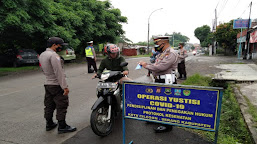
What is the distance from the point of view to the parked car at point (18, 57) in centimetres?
1299

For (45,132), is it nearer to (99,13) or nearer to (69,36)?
(69,36)

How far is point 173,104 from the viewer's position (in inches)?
94.7

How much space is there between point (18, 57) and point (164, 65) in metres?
12.6

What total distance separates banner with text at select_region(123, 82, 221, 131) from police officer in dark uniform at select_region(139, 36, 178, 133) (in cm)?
81

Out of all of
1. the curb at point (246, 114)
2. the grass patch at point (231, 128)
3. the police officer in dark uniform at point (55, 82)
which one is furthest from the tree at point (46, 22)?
the curb at point (246, 114)

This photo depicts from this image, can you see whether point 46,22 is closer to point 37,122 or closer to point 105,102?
point 37,122

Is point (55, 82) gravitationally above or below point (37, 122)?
above

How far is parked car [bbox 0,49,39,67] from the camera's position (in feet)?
42.6

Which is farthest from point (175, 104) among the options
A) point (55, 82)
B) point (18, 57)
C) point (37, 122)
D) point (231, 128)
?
point (18, 57)

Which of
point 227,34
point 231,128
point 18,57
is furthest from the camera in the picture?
point 227,34

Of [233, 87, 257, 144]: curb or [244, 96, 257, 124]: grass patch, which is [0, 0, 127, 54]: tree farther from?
[244, 96, 257, 124]: grass patch

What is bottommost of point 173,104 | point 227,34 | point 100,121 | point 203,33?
point 100,121

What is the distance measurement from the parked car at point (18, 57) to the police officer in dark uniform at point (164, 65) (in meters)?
12.3

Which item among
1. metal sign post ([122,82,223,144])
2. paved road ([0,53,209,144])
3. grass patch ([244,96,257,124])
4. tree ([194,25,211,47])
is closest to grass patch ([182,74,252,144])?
grass patch ([244,96,257,124])
